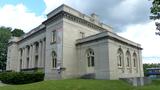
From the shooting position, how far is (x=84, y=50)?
26031mm

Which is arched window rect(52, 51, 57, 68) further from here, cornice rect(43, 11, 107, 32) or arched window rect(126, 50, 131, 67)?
arched window rect(126, 50, 131, 67)

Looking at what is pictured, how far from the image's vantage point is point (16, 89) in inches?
658

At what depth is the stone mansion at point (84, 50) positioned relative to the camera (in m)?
23.7

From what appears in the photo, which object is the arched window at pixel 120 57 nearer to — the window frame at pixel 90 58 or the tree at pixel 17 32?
the window frame at pixel 90 58

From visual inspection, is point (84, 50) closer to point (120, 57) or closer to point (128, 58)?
point (120, 57)

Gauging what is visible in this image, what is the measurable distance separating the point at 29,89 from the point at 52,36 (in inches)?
507

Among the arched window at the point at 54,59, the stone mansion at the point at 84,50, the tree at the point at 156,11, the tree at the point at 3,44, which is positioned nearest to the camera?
the tree at the point at 156,11

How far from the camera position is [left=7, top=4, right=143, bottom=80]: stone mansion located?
932 inches

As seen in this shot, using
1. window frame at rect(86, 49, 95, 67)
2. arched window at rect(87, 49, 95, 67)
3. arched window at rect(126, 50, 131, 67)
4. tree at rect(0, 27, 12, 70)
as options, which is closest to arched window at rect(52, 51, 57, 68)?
window frame at rect(86, 49, 95, 67)

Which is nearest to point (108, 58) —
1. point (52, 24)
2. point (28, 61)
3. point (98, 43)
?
point (98, 43)

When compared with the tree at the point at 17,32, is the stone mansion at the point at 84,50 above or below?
below

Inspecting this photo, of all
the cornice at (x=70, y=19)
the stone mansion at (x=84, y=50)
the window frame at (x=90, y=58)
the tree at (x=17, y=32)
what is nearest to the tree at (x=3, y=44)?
the tree at (x=17, y=32)

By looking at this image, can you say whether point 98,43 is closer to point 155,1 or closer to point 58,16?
point 58,16

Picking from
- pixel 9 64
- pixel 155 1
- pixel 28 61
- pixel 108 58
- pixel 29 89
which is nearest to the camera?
pixel 155 1
